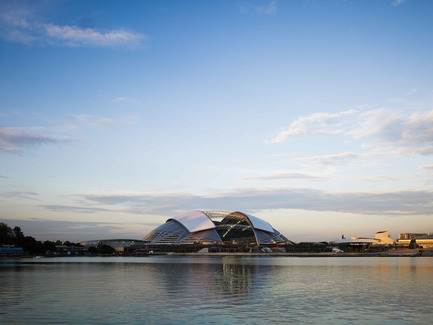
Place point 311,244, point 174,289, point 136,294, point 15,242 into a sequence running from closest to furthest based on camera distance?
point 136,294 < point 174,289 < point 15,242 < point 311,244

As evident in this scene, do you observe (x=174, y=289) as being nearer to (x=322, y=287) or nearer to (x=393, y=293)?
(x=322, y=287)

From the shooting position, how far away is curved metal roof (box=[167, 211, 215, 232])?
546 ft

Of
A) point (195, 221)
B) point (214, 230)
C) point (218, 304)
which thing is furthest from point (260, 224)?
point (218, 304)

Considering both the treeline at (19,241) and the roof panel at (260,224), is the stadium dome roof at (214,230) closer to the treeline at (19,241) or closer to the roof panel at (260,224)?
the roof panel at (260,224)

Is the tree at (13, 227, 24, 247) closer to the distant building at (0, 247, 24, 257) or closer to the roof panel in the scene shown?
the distant building at (0, 247, 24, 257)

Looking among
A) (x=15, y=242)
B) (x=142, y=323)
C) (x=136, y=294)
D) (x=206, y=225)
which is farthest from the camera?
(x=206, y=225)

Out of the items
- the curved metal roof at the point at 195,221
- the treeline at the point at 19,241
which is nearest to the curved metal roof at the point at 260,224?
the curved metal roof at the point at 195,221

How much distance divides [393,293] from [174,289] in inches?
596

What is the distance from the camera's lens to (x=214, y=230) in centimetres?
17025

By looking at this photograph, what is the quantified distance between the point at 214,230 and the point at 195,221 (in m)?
7.66

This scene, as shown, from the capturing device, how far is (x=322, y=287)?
35781 millimetres

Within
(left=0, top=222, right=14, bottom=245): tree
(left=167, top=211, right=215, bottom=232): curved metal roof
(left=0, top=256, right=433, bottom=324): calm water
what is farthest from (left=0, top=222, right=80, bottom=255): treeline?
(left=0, top=256, right=433, bottom=324): calm water

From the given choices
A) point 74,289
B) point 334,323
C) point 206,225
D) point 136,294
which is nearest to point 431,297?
point 334,323

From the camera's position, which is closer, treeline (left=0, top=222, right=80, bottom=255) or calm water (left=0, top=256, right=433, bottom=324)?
calm water (left=0, top=256, right=433, bottom=324)
